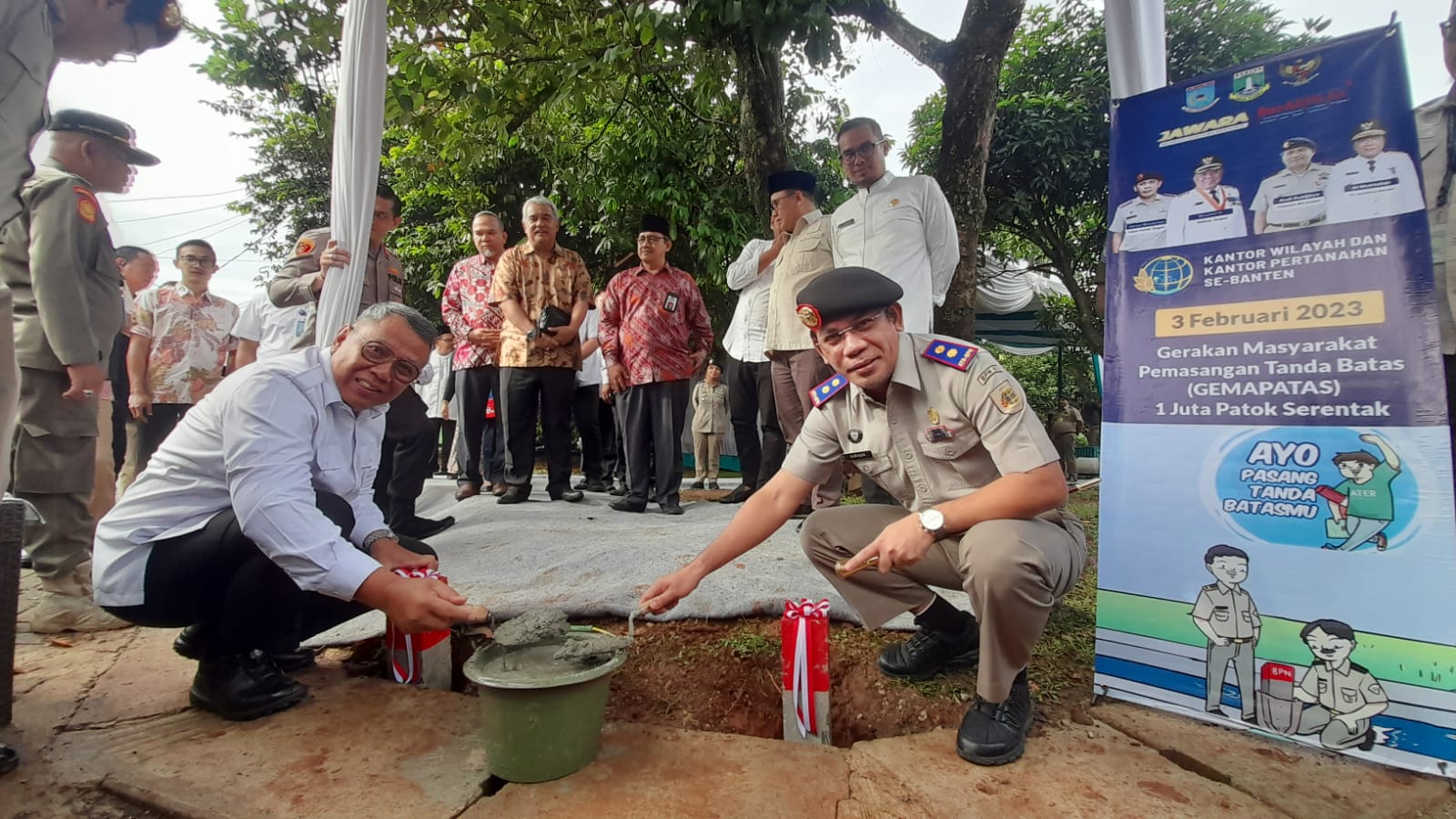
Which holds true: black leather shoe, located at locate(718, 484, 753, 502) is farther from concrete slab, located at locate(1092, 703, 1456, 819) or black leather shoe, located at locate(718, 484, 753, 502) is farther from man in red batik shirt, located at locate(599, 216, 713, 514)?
concrete slab, located at locate(1092, 703, 1456, 819)

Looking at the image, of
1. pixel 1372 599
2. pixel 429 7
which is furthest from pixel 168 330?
pixel 1372 599

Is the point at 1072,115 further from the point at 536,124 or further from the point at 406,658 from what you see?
the point at 406,658

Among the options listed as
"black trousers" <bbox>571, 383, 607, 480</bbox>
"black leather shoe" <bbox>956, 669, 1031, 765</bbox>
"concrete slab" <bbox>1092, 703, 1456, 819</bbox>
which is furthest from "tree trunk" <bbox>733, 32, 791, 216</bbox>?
"concrete slab" <bbox>1092, 703, 1456, 819</bbox>

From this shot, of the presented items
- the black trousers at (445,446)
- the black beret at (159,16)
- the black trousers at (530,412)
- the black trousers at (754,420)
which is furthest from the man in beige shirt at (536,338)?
the black trousers at (445,446)

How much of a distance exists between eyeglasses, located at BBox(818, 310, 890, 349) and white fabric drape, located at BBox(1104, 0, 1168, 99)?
1.24 meters

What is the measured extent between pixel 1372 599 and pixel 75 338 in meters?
4.00

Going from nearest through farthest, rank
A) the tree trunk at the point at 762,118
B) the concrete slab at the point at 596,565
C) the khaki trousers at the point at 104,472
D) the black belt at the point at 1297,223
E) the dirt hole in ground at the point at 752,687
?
the black belt at the point at 1297,223 → the dirt hole in ground at the point at 752,687 → the concrete slab at the point at 596,565 → the khaki trousers at the point at 104,472 → the tree trunk at the point at 762,118

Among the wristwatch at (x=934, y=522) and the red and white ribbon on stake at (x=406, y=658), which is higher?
the wristwatch at (x=934, y=522)

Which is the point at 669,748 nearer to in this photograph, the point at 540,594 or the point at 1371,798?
the point at 540,594

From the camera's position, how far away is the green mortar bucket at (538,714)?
1512mm

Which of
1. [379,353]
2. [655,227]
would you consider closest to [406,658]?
[379,353]

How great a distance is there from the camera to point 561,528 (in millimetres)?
3689

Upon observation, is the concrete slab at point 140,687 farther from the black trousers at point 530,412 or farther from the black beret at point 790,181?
the black beret at point 790,181

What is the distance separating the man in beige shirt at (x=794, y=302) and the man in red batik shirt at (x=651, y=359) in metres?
0.70
